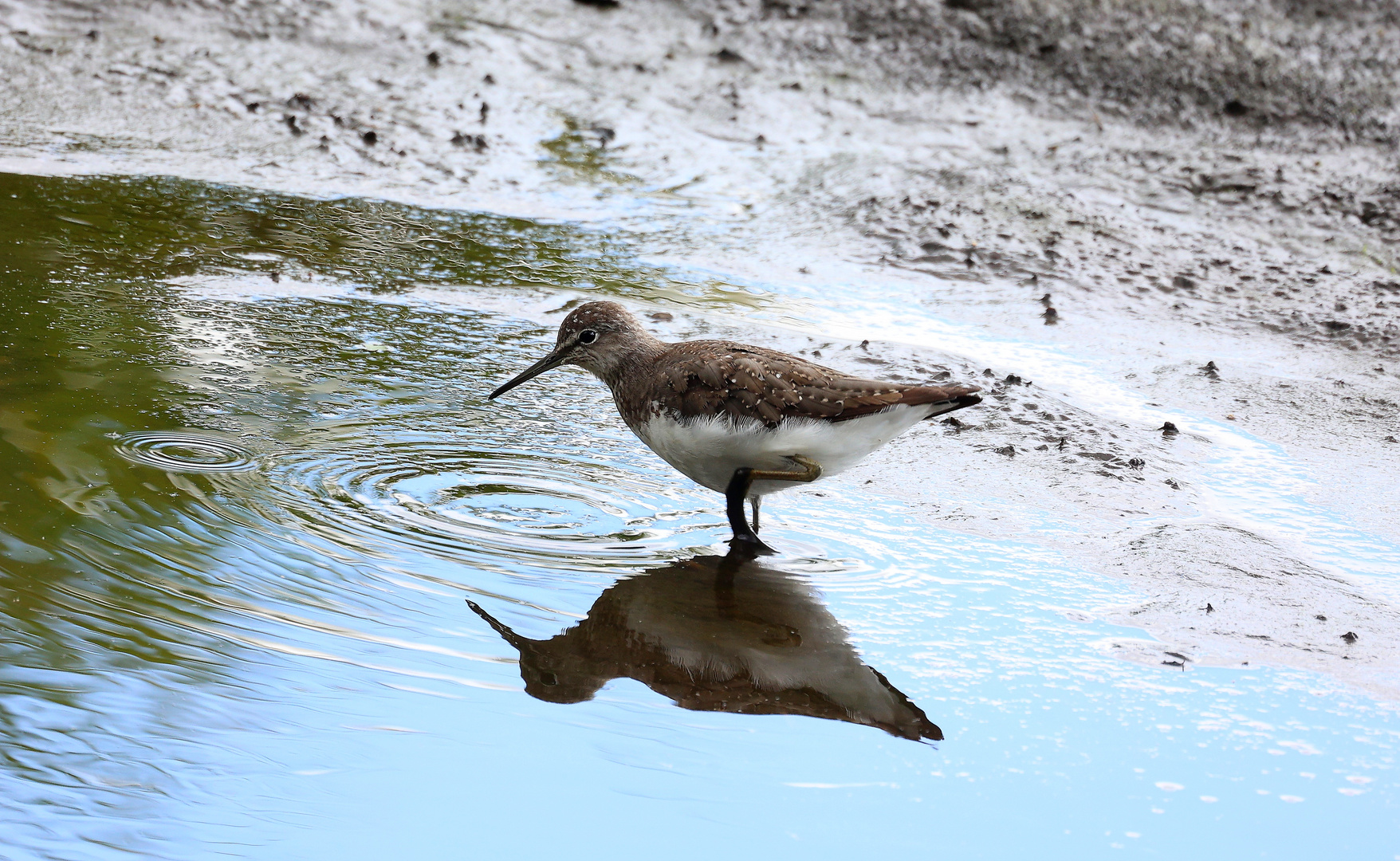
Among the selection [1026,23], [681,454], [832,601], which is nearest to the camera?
[832,601]

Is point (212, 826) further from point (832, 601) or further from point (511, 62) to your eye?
point (511, 62)

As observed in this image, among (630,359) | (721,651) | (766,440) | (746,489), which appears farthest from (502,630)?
(630,359)

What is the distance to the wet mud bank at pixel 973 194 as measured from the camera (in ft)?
18.2

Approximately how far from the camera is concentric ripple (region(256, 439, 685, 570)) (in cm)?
462

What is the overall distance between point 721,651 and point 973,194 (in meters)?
6.12

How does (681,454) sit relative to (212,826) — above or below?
above

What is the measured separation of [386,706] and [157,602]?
905 mm

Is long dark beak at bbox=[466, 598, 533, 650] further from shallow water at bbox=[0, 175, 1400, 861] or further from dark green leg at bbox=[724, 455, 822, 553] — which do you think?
dark green leg at bbox=[724, 455, 822, 553]

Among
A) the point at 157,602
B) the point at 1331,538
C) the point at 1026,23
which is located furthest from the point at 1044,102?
the point at 157,602

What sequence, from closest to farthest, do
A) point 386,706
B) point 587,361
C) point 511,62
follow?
point 386,706 → point 587,361 → point 511,62

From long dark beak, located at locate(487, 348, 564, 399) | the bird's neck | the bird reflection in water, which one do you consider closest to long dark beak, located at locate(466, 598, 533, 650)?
the bird reflection in water

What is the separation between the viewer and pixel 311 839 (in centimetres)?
304

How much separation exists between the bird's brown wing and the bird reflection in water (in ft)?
2.17

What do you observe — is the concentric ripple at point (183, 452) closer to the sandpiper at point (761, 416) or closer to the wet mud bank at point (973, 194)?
the sandpiper at point (761, 416)
